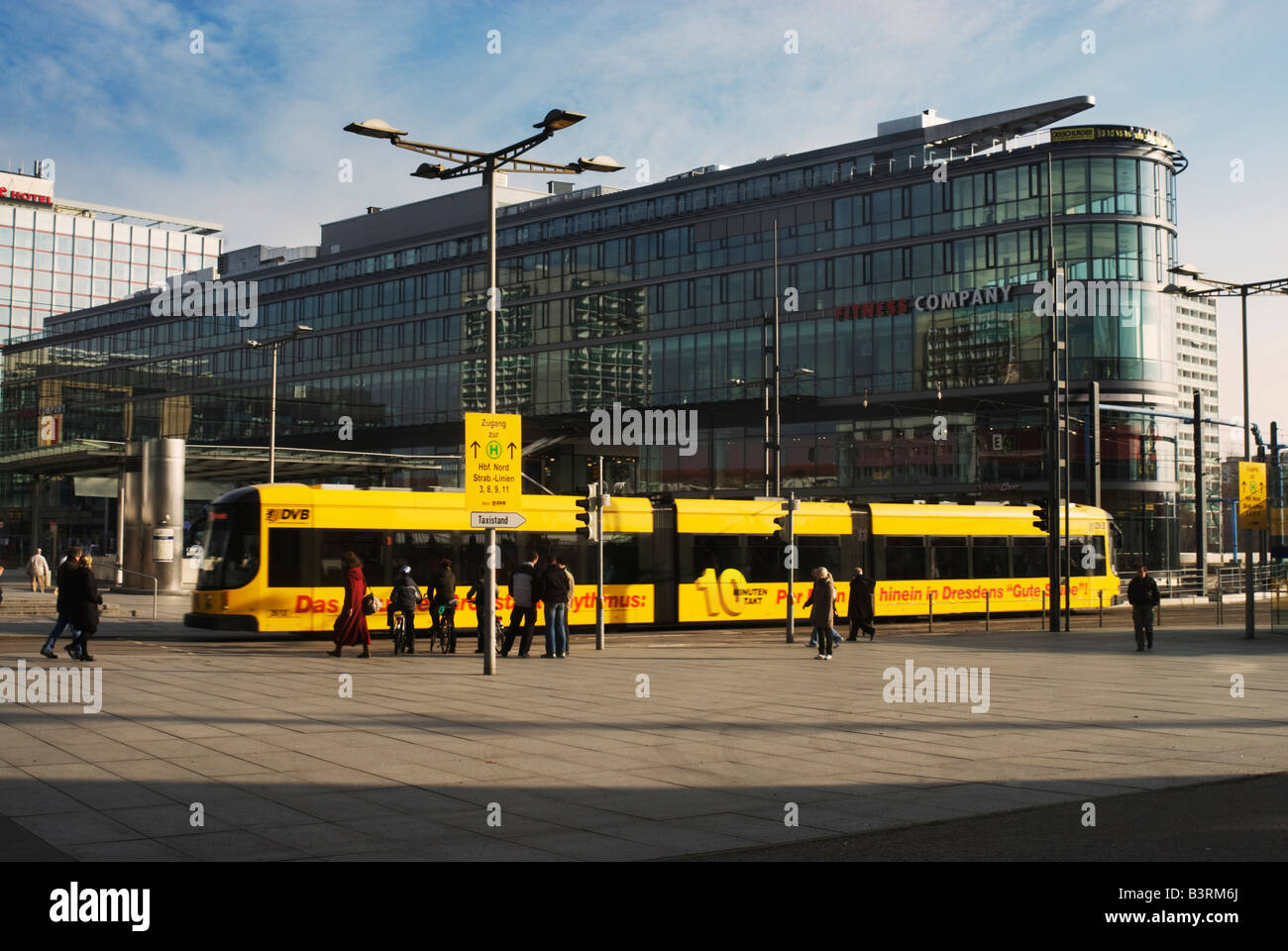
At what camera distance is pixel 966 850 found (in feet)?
23.6

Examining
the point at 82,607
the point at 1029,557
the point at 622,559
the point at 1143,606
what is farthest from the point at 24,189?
the point at 1143,606

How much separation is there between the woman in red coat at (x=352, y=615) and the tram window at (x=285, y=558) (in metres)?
A: 3.72

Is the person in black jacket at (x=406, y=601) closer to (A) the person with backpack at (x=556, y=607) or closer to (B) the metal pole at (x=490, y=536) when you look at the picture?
(A) the person with backpack at (x=556, y=607)

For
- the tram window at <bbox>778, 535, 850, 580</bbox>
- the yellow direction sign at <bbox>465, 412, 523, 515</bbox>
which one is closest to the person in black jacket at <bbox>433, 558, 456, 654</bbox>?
the yellow direction sign at <bbox>465, 412, 523, 515</bbox>

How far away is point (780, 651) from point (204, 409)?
2618 inches

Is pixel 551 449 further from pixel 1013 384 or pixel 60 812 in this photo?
pixel 60 812

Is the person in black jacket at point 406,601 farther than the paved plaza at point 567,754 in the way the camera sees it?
Yes

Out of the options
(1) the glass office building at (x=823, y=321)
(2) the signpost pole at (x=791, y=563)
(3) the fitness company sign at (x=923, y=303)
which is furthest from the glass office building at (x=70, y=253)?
(2) the signpost pole at (x=791, y=563)

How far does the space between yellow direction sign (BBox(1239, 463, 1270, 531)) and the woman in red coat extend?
58.0 ft

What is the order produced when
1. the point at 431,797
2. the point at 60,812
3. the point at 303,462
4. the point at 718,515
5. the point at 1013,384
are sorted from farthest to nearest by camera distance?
the point at 1013,384, the point at 303,462, the point at 718,515, the point at 431,797, the point at 60,812

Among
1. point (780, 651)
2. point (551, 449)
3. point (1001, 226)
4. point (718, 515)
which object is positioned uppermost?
point (1001, 226)

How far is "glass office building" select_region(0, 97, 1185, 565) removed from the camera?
52656 mm

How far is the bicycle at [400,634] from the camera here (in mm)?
21766
